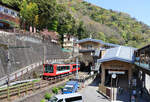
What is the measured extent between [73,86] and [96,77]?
539 inches

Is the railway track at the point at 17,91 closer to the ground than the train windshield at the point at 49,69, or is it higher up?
closer to the ground

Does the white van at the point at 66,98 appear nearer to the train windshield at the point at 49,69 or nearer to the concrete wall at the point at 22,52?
the train windshield at the point at 49,69

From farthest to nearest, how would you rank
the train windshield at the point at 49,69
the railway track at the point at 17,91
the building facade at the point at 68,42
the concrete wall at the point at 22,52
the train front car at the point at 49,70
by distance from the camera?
the building facade at the point at 68,42 → the train windshield at the point at 49,69 → the train front car at the point at 49,70 → the concrete wall at the point at 22,52 → the railway track at the point at 17,91

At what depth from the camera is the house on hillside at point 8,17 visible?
3288cm

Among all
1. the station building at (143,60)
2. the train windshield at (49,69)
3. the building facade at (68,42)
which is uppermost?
the building facade at (68,42)

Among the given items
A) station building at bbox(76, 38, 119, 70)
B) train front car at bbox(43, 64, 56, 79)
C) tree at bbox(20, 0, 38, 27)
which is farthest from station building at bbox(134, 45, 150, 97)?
tree at bbox(20, 0, 38, 27)

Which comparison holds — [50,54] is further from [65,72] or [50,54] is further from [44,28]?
[44,28]

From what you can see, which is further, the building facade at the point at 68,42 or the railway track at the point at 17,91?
the building facade at the point at 68,42

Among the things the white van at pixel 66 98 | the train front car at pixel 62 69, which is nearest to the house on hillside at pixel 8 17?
the train front car at pixel 62 69

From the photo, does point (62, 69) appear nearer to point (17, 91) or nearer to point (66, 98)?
point (17, 91)

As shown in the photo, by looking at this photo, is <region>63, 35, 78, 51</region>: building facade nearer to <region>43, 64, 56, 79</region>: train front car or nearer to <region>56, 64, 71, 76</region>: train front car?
<region>56, 64, 71, 76</region>: train front car

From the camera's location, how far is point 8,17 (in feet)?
116

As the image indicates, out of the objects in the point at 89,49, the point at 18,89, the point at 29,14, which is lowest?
the point at 18,89

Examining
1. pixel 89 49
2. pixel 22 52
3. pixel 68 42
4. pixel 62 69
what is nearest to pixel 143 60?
pixel 62 69
